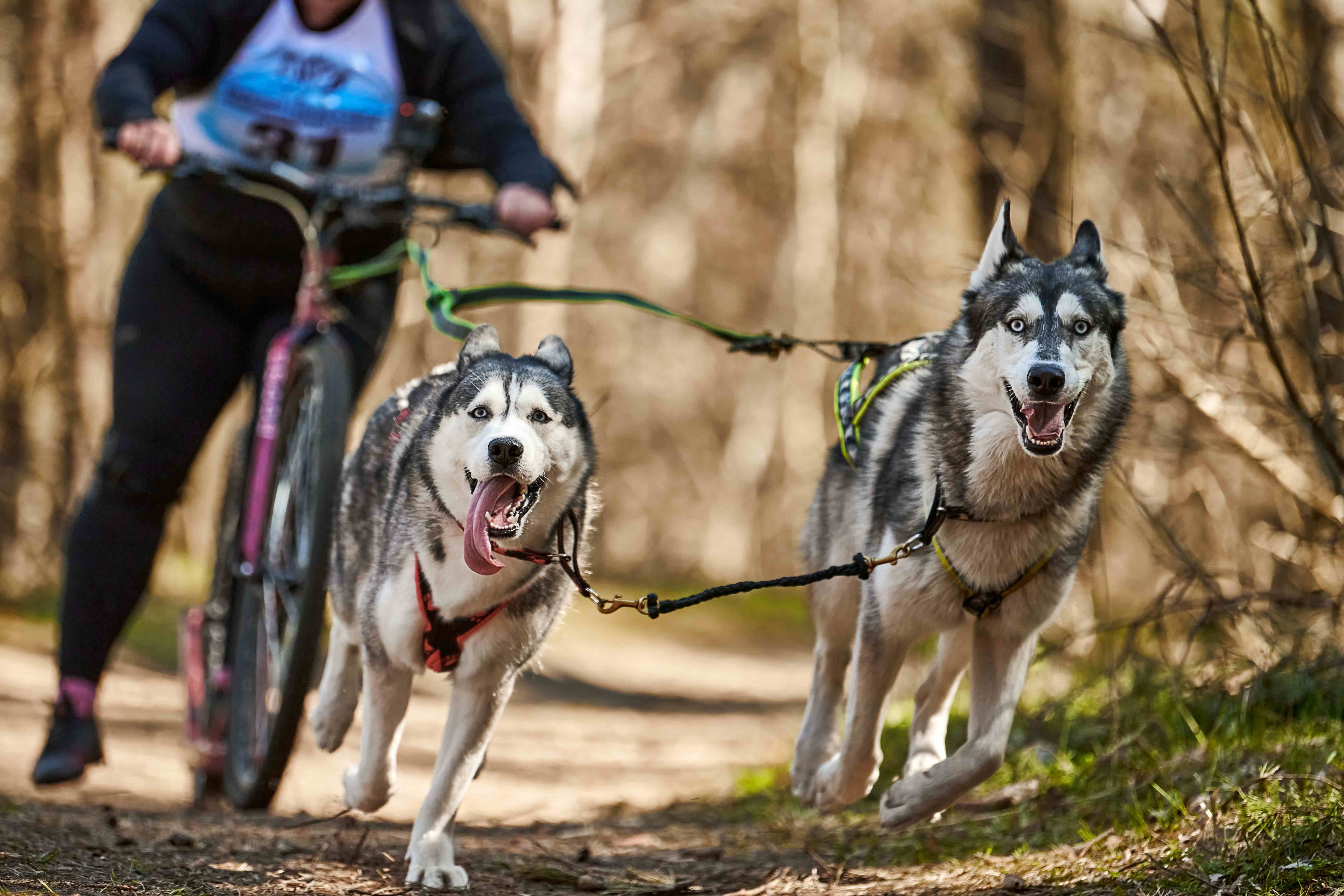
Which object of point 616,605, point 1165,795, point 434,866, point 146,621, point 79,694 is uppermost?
point 616,605

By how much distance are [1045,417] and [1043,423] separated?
14mm

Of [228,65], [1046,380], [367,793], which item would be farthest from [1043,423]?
[228,65]

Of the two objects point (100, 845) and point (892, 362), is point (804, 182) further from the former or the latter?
point (100, 845)

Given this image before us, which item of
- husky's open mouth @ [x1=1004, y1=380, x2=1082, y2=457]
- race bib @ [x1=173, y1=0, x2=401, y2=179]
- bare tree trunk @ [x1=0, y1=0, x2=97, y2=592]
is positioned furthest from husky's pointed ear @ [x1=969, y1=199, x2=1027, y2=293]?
bare tree trunk @ [x1=0, y1=0, x2=97, y2=592]

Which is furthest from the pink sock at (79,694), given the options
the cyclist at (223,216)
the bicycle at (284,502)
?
the bicycle at (284,502)

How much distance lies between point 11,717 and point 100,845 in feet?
13.7

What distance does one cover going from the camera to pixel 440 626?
3.12m

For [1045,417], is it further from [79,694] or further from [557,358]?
[79,694]

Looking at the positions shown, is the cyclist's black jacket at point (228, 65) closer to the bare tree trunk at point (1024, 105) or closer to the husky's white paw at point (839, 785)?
the husky's white paw at point (839, 785)

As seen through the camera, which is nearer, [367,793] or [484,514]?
[484,514]

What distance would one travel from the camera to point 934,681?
379cm

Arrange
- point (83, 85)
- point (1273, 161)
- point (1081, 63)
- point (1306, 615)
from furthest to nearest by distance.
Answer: point (83, 85) → point (1081, 63) → point (1306, 615) → point (1273, 161)

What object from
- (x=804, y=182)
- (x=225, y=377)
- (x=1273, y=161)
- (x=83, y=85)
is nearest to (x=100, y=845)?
(x=225, y=377)

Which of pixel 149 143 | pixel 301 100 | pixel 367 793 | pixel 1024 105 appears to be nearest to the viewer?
pixel 367 793
